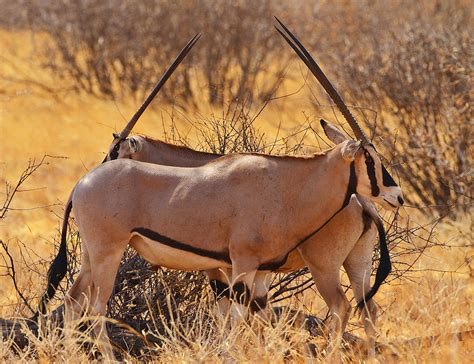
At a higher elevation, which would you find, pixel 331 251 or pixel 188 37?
pixel 188 37

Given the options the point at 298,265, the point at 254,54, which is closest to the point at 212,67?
the point at 254,54

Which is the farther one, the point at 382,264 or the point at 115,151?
the point at 115,151

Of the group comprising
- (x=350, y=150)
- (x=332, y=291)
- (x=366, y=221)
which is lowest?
(x=332, y=291)

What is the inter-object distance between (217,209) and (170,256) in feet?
1.15

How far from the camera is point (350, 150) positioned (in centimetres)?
618

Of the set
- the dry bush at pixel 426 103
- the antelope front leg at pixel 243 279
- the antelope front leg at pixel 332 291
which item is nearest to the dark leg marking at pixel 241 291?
the antelope front leg at pixel 243 279

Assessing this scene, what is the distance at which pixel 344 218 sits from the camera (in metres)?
6.53

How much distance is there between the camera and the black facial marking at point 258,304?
20.7ft

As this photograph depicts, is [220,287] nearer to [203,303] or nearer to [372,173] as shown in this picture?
[203,303]

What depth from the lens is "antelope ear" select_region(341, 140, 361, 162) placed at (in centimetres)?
618

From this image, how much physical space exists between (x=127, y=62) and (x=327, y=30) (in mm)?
3307

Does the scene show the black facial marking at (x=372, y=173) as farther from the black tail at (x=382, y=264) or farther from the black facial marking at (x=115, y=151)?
the black facial marking at (x=115, y=151)

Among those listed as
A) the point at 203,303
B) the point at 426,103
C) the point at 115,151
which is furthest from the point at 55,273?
the point at 426,103

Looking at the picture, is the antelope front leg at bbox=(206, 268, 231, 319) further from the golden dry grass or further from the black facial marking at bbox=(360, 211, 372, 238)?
the black facial marking at bbox=(360, 211, 372, 238)
